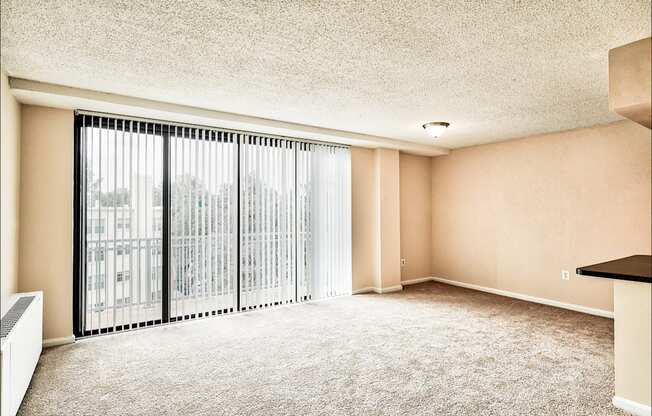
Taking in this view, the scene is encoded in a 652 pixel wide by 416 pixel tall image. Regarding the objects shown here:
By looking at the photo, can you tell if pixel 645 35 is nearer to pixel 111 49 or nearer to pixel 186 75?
pixel 186 75

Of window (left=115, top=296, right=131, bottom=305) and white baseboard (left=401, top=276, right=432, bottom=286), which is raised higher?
window (left=115, top=296, right=131, bottom=305)

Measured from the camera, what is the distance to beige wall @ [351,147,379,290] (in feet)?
19.4

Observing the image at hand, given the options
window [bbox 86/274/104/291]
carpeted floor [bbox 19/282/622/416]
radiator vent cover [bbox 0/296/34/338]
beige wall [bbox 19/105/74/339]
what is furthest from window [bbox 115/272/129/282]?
radiator vent cover [bbox 0/296/34/338]

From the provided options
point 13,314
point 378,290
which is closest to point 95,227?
point 13,314

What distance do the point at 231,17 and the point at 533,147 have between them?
4.94m

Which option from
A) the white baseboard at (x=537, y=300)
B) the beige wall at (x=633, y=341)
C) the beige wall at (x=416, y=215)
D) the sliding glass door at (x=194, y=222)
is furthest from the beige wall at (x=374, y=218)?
the beige wall at (x=633, y=341)

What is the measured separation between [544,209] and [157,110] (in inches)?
208

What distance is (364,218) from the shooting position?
6023 millimetres

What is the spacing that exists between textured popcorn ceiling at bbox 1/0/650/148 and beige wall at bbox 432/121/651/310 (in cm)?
111

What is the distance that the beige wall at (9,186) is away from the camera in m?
2.90

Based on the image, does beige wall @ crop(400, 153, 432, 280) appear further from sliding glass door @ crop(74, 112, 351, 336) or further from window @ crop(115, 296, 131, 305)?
window @ crop(115, 296, 131, 305)

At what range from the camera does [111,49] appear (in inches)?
99.1

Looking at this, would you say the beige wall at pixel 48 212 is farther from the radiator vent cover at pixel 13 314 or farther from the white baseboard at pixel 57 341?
the radiator vent cover at pixel 13 314

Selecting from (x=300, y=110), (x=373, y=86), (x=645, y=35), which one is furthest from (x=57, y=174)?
(x=645, y=35)
